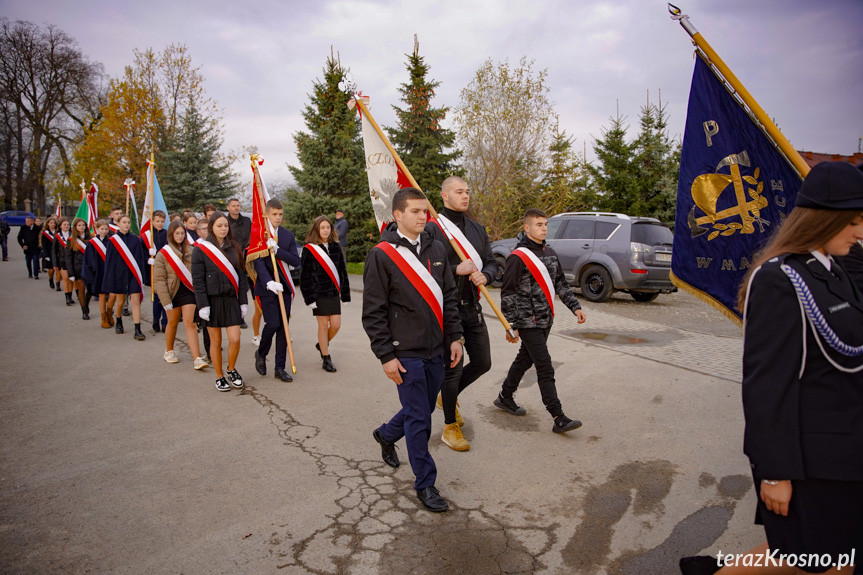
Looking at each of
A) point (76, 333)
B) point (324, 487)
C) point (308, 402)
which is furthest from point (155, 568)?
point (76, 333)

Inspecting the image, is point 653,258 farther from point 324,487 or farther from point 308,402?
point 324,487

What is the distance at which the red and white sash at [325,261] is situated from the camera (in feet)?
21.9

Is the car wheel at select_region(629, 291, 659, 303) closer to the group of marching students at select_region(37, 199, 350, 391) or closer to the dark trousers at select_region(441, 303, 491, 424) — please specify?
the group of marching students at select_region(37, 199, 350, 391)

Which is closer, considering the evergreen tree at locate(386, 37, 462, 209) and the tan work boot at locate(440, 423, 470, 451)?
the tan work boot at locate(440, 423, 470, 451)

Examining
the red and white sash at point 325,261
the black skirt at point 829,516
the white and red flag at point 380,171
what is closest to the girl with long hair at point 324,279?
the red and white sash at point 325,261

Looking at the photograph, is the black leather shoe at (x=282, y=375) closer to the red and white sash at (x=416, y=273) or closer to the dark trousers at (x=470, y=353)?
the dark trousers at (x=470, y=353)

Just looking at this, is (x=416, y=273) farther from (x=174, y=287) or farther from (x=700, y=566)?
(x=174, y=287)

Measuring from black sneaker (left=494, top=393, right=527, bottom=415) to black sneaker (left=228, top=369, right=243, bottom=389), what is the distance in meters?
2.79

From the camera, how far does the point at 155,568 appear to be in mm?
2889

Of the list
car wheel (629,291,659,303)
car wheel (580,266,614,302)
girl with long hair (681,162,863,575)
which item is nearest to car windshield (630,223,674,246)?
car wheel (580,266,614,302)

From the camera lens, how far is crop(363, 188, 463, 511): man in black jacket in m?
3.49

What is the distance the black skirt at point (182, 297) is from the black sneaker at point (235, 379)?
4.60 ft

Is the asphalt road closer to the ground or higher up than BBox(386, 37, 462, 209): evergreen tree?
closer to the ground

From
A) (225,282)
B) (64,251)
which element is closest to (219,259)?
(225,282)
